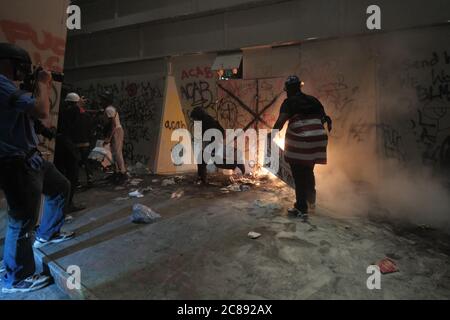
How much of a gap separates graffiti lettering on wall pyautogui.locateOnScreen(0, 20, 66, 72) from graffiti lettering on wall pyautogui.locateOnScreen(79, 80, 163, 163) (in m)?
4.73

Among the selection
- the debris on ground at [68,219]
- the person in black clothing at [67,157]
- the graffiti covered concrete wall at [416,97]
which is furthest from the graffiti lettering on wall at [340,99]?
the debris on ground at [68,219]

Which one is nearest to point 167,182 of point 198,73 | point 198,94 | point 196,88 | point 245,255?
point 198,94

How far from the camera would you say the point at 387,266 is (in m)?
2.99

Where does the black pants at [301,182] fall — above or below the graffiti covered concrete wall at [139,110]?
below

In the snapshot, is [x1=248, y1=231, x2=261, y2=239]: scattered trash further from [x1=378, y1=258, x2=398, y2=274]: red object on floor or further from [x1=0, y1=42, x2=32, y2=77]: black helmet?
[x1=0, y1=42, x2=32, y2=77]: black helmet

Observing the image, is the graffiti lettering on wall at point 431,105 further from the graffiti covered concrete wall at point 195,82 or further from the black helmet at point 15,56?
the black helmet at point 15,56

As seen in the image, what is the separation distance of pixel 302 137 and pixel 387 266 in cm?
189

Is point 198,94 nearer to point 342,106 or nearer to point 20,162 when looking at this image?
point 342,106

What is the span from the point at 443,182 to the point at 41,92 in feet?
19.7

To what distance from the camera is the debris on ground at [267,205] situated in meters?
4.76

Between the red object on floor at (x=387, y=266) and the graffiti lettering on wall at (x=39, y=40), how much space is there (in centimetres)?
428

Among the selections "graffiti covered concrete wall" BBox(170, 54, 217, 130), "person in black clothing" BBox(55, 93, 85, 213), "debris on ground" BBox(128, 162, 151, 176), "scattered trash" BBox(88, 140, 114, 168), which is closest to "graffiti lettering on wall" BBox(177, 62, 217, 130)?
"graffiti covered concrete wall" BBox(170, 54, 217, 130)

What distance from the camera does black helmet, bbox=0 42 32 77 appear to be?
2.79 m
